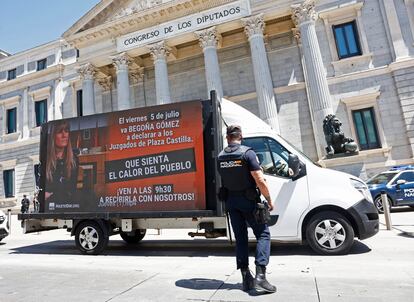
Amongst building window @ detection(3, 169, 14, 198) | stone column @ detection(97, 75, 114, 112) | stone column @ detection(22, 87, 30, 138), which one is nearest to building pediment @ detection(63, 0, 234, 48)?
stone column @ detection(97, 75, 114, 112)

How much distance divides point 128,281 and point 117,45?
22.8 m

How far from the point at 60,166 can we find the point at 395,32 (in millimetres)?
21221

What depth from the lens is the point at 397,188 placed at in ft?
39.4

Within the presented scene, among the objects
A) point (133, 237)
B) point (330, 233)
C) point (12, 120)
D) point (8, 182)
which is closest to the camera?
point (330, 233)

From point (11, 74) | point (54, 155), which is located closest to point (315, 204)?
point (54, 155)

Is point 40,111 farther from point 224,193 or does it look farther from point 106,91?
point 224,193

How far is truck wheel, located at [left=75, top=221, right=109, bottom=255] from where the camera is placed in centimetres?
688

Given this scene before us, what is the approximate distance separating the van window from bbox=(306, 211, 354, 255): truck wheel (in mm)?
1022

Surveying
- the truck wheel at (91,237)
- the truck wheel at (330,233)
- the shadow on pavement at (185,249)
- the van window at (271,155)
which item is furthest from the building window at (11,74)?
the truck wheel at (330,233)

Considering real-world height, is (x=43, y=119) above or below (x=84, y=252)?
above

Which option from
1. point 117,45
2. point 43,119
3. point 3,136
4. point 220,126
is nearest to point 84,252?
point 220,126

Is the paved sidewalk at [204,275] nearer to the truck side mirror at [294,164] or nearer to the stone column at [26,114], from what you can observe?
the truck side mirror at [294,164]

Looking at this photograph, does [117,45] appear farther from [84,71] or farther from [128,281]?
[128,281]

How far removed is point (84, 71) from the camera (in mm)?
24906
